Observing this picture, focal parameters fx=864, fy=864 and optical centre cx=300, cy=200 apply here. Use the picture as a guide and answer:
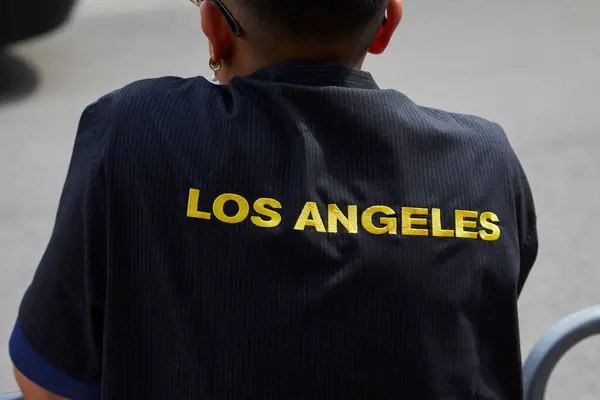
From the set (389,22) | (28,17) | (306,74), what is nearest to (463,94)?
(28,17)

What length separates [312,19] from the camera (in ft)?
2.45

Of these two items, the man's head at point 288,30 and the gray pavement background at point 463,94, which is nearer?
the man's head at point 288,30

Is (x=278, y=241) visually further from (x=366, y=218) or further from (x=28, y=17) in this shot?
(x=28, y=17)

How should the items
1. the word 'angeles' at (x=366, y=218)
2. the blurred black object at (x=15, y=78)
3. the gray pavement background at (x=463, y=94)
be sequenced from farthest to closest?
the blurred black object at (x=15, y=78)
the gray pavement background at (x=463, y=94)
the word 'angeles' at (x=366, y=218)

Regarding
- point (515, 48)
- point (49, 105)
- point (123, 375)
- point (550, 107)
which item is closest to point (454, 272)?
point (123, 375)

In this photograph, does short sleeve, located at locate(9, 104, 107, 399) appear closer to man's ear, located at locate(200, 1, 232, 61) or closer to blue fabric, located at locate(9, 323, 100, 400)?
blue fabric, located at locate(9, 323, 100, 400)

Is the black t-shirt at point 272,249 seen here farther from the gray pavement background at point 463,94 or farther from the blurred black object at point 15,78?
the blurred black object at point 15,78

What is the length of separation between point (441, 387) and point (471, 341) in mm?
51

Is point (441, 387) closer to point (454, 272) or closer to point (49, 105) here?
point (454, 272)

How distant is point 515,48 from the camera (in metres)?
4.12

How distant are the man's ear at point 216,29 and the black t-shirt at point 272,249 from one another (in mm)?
61

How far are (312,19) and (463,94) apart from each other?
298 cm

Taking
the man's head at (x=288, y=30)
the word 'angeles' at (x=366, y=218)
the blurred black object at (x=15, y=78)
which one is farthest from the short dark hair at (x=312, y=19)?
the blurred black object at (x=15, y=78)

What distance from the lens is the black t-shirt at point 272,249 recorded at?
2.36ft
